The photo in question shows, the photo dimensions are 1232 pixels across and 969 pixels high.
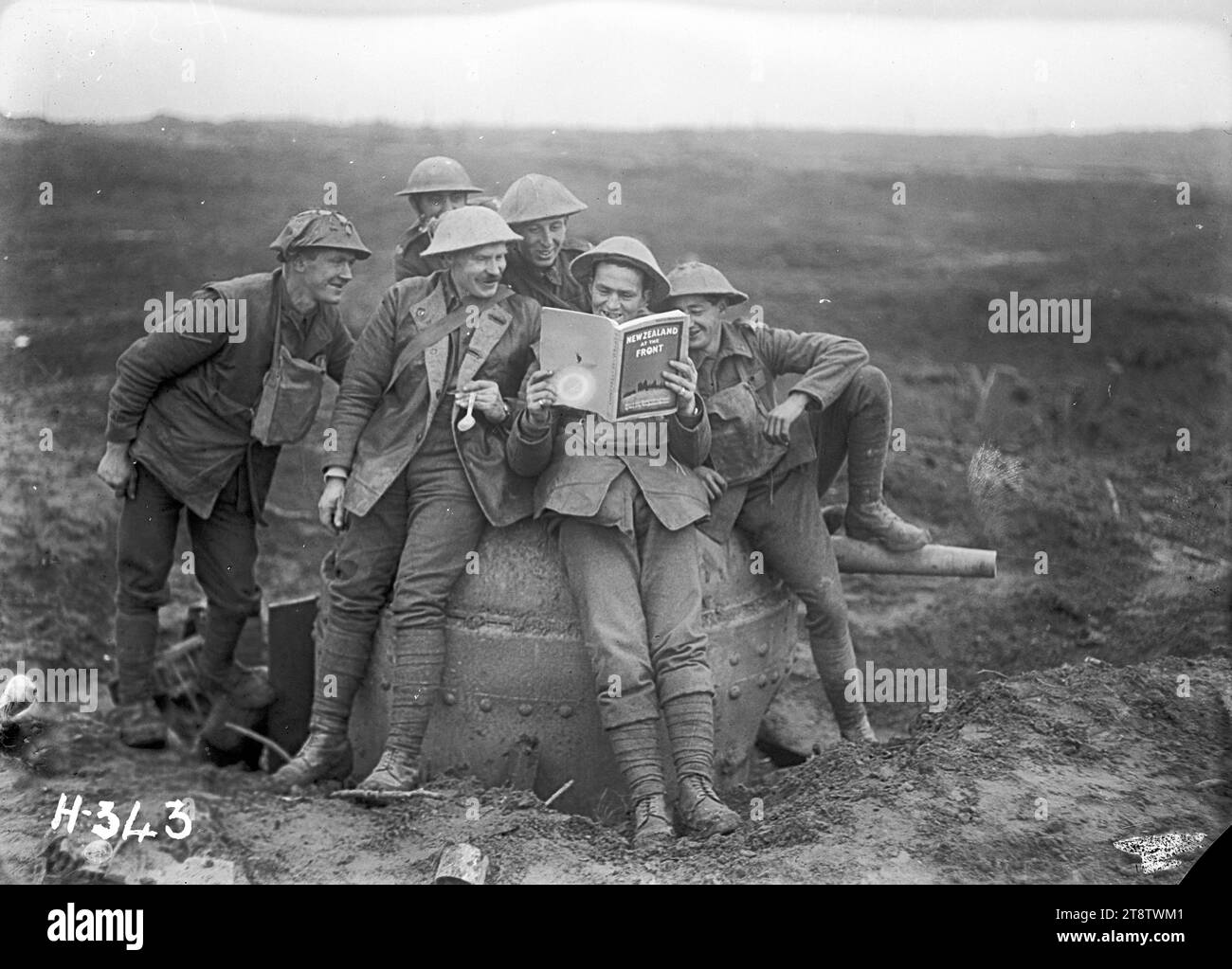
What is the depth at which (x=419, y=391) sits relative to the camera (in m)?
7.42

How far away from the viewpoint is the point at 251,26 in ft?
25.6

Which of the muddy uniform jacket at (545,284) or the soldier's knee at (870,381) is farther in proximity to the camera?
the soldier's knee at (870,381)

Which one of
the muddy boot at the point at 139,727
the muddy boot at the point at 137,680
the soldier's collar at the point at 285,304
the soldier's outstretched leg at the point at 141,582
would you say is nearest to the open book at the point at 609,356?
the soldier's collar at the point at 285,304

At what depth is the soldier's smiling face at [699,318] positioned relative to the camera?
7.52m

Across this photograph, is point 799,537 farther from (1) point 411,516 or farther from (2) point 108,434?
(2) point 108,434

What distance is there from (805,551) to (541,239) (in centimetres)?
195

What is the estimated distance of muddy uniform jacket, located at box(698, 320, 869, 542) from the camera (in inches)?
298

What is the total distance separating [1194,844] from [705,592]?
2.47 m

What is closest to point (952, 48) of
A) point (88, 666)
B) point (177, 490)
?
point (177, 490)

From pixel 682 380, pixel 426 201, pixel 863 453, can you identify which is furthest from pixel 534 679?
pixel 426 201

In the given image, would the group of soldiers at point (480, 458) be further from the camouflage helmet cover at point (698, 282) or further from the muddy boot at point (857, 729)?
the muddy boot at point (857, 729)

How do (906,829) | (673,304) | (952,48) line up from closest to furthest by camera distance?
(906,829)
(673,304)
(952,48)

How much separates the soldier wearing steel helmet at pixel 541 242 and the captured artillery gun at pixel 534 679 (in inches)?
43.4

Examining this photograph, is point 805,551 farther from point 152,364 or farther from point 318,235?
point 152,364
